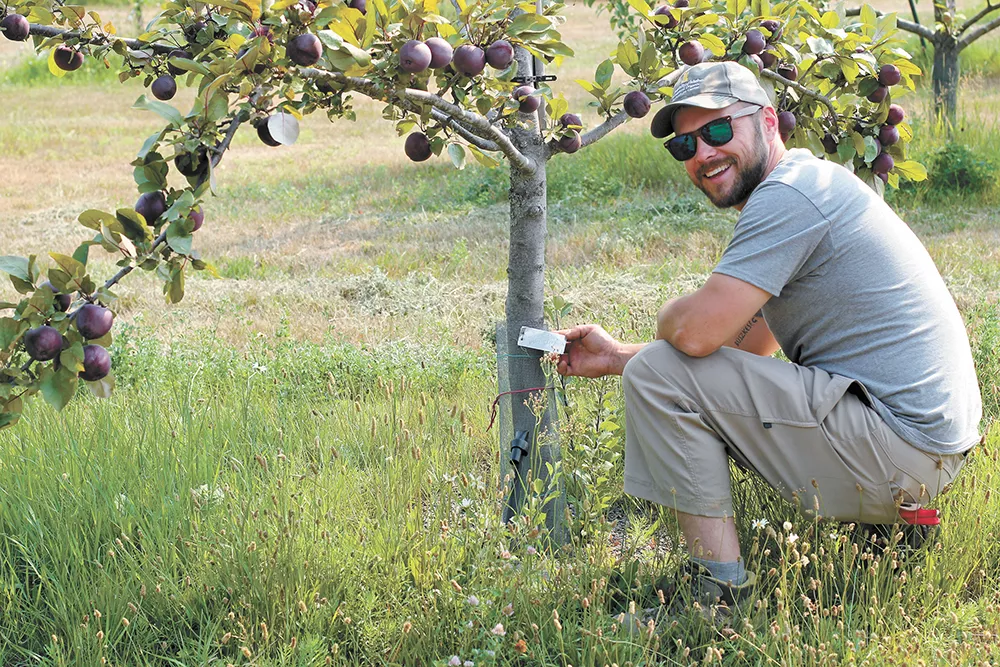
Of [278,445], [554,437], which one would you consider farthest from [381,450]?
[554,437]

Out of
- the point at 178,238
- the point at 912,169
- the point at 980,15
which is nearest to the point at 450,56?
the point at 178,238

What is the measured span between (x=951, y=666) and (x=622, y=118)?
151cm

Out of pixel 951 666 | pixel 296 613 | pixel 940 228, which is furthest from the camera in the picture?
pixel 940 228

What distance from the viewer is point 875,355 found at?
2.40 metres

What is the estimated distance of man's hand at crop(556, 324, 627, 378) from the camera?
266 centimetres

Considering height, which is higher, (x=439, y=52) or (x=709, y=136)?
(x=439, y=52)

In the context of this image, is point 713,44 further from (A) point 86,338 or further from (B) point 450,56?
(A) point 86,338

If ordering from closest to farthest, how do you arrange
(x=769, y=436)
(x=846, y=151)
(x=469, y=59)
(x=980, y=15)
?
(x=469, y=59) < (x=769, y=436) < (x=846, y=151) < (x=980, y=15)

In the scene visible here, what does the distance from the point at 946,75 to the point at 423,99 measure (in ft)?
23.4

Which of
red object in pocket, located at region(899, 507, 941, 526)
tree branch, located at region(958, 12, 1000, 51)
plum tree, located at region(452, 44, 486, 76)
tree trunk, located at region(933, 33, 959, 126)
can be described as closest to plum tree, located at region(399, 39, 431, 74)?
plum tree, located at region(452, 44, 486, 76)

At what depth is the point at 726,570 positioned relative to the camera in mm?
2340

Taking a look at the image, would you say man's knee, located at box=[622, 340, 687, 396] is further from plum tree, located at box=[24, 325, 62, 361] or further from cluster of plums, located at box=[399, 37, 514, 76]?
plum tree, located at box=[24, 325, 62, 361]

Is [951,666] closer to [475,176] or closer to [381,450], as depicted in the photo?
[381,450]

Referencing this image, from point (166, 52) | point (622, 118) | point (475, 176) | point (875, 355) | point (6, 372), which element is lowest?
point (475, 176)
